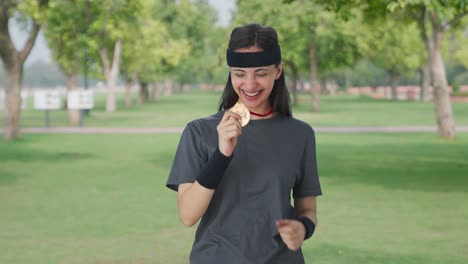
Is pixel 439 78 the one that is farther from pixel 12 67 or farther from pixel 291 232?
pixel 291 232

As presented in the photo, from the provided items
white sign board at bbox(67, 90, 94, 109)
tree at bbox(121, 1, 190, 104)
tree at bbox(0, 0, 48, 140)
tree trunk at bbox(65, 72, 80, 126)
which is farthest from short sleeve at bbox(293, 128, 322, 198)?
tree at bbox(121, 1, 190, 104)

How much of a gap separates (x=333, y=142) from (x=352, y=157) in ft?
16.1

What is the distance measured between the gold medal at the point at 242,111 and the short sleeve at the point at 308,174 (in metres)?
0.37

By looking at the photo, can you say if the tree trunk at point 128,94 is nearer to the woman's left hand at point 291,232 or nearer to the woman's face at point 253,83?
the woman's face at point 253,83

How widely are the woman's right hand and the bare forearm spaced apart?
0.20 metres

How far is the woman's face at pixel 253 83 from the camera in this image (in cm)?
331

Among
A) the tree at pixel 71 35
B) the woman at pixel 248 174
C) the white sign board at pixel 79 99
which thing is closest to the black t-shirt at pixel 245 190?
the woman at pixel 248 174

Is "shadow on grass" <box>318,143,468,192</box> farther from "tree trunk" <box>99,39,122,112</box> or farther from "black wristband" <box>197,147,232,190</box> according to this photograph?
"tree trunk" <box>99,39,122,112</box>

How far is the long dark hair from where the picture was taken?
3301mm

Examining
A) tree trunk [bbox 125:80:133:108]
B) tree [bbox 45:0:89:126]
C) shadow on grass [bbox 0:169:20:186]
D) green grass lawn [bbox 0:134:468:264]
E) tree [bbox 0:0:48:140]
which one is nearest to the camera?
green grass lawn [bbox 0:134:468:264]

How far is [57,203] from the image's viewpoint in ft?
42.5

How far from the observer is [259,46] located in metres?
3.30

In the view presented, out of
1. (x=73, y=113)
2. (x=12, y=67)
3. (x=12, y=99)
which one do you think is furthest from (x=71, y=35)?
(x=12, y=67)

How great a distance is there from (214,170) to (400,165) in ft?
51.2
